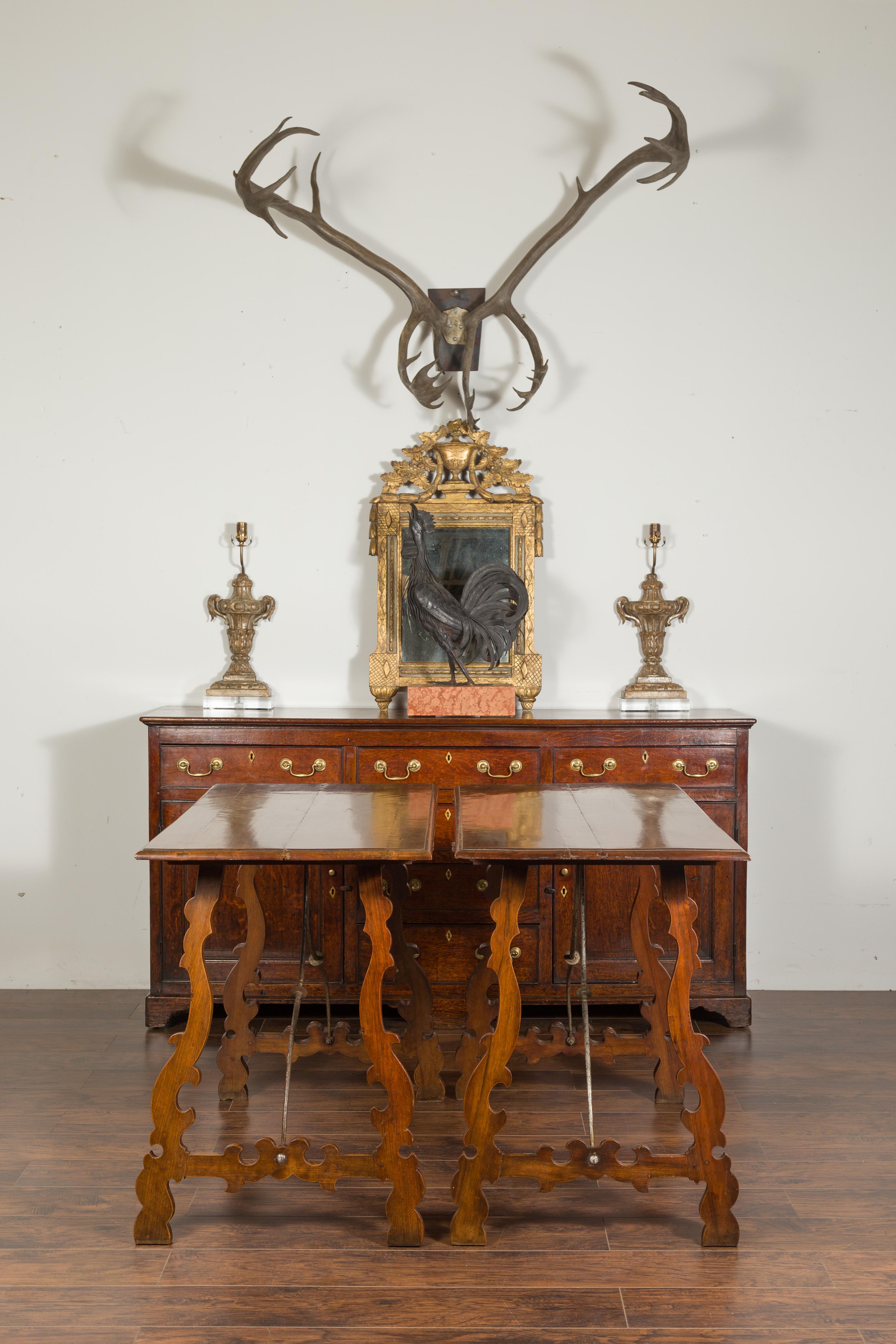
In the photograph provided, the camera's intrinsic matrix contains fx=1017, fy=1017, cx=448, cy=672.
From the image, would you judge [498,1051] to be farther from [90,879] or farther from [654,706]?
[90,879]

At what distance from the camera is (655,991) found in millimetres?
3070

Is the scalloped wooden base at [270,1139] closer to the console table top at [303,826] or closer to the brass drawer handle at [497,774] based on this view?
the console table top at [303,826]

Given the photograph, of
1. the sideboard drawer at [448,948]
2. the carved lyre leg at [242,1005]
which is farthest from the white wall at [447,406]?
the carved lyre leg at [242,1005]

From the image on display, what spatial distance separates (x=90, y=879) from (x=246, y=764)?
3.15 ft

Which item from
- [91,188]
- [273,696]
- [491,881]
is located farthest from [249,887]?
[91,188]

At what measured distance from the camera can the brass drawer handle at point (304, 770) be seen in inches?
138

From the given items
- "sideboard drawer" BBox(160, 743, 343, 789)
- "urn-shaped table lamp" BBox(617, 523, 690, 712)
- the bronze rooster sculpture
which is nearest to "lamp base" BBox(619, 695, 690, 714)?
"urn-shaped table lamp" BBox(617, 523, 690, 712)

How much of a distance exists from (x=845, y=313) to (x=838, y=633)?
1.23 metres

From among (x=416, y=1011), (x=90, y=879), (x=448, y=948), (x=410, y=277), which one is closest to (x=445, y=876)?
(x=448, y=948)

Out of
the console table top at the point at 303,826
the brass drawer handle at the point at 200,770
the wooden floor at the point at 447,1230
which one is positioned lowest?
the wooden floor at the point at 447,1230

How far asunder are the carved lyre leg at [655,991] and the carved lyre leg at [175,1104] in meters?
1.30

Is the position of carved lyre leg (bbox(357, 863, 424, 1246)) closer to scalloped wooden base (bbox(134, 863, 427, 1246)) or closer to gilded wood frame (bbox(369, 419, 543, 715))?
scalloped wooden base (bbox(134, 863, 427, 1246))

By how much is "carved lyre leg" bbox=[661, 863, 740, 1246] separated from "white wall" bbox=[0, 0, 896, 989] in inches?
67.1

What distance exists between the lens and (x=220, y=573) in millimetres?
3947
